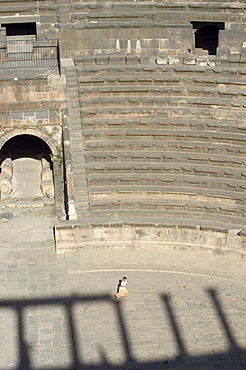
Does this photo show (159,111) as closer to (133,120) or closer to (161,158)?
(133,120)

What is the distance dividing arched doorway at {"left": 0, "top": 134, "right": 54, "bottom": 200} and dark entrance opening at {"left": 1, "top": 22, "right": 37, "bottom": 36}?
5279 millimetres

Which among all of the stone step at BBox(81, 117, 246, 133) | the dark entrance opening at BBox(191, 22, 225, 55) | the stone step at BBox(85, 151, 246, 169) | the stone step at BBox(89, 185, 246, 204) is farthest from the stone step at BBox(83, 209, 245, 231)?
the dark entrance opening at BBox(191, 22, 225, 55)

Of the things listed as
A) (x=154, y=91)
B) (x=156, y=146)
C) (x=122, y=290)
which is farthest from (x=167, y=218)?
(x=154, y=91)

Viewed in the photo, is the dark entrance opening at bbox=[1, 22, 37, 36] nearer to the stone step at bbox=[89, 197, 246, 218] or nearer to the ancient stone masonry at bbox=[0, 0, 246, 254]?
the ancient stone masonry at bbox=[0, 0, 246, 254]

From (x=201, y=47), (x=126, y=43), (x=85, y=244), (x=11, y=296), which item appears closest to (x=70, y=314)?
(x=11, y=296)

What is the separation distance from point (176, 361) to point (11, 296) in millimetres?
5723

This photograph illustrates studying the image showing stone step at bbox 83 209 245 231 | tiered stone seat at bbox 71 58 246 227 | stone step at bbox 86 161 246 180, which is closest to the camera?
stone step at bbox 83 209 245 231

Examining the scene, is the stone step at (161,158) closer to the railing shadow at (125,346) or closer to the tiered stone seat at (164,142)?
the tiered stone seat at (164,142)

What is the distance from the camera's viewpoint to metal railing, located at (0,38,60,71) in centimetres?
2600

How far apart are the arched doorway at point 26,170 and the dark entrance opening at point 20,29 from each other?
5.28m

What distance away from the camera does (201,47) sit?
3011cm

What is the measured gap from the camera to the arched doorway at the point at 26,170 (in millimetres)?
25109

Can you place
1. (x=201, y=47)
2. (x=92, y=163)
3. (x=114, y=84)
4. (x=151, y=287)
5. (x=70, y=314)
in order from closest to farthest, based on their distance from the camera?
1. (x=70, y=314)
2. (x=151, y=287)
3. (x=92, y=163)
4. (x=114, y=84)
5. (x=201, y=47)

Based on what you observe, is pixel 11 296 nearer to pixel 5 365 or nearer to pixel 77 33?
pixel 5 365
